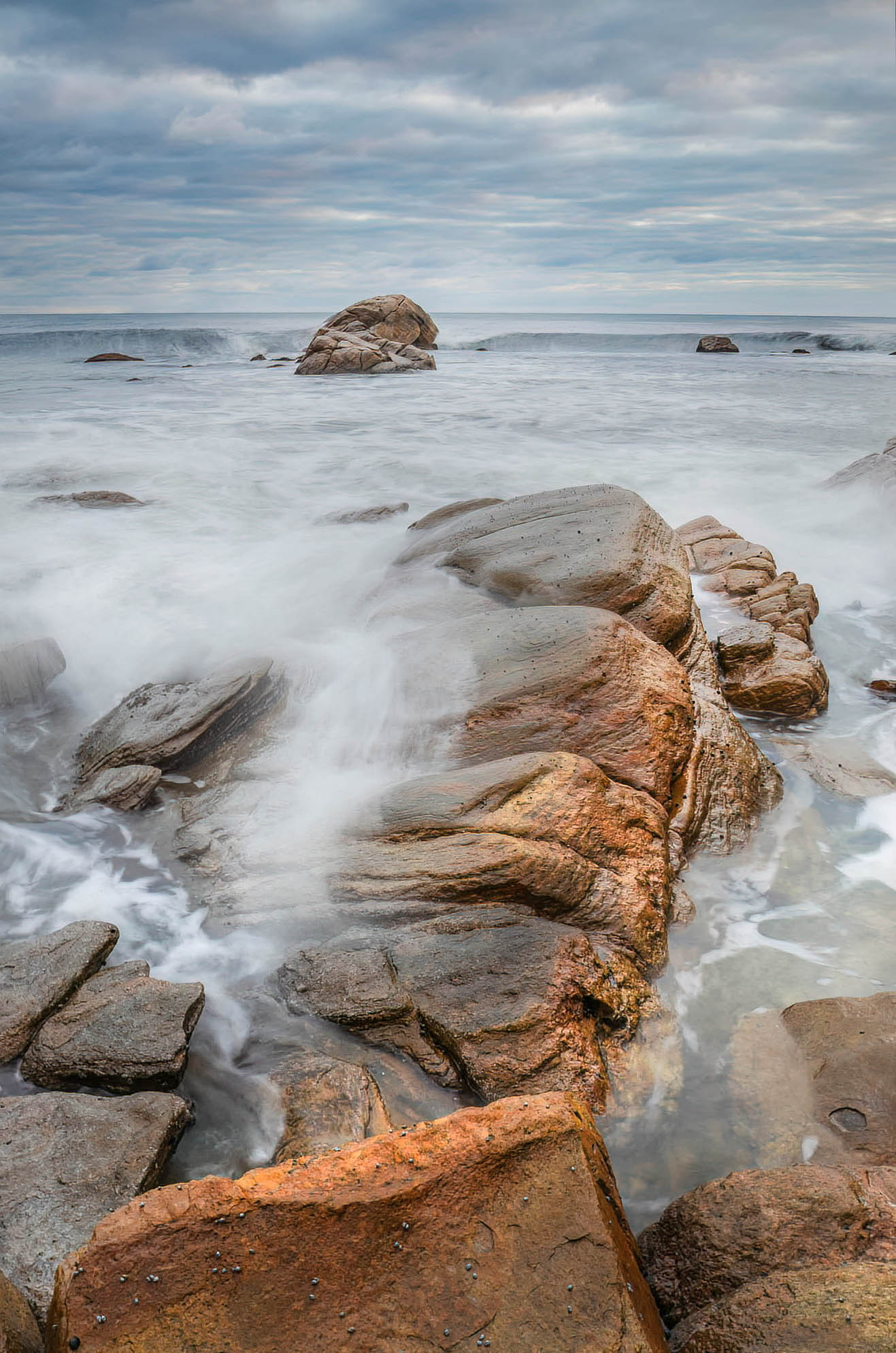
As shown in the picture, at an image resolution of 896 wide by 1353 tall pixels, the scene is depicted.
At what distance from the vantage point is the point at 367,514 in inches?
415

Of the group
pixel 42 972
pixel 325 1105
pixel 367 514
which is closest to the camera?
pixel 325 1105

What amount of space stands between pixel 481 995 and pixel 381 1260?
137 cm

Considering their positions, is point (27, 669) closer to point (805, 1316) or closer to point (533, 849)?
point (533, 849)

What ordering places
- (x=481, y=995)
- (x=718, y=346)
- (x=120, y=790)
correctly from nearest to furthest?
(x=481, y=995), (x=120, y=790), (x=718, y=346)

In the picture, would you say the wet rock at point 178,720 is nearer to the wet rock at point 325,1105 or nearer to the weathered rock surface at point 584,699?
the weathered rock surface at point 584,699

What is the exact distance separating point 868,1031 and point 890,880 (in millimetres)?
1525

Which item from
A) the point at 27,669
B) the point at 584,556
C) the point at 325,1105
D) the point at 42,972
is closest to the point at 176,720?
the point at 27,669

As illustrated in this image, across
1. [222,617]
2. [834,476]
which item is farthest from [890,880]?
[834,476]

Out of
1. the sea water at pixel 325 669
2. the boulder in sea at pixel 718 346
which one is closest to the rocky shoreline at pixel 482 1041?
the sea water at pixel 325 669

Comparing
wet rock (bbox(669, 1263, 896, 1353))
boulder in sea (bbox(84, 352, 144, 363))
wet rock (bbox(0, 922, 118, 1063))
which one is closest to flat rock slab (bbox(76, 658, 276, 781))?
wet rock (bbox(0, 922, 118, 1063))

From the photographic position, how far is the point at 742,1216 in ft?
7.41

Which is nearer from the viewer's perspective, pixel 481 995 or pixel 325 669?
pixel 481 995

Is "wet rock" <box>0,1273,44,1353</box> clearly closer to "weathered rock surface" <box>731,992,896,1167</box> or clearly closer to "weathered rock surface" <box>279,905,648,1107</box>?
"weathered rock surface" <box>279,905,648,1107</box>

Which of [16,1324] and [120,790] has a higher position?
[16,1324]
